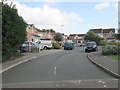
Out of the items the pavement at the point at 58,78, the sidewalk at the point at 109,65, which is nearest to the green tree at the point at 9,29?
the pavement at the point at 58,78

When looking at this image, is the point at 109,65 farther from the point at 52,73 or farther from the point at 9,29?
the point at 9,29

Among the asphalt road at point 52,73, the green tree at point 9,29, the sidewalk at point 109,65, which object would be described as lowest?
the asphalt road at point 52,73

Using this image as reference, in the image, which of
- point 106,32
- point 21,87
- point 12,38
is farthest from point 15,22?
point 106,32

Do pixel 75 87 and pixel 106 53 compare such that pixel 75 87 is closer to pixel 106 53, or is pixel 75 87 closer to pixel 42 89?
pixel 42 89

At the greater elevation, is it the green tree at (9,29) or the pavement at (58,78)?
the green tree at (9,29)

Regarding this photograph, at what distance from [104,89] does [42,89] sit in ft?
8.03

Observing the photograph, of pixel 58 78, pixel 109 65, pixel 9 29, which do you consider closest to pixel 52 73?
pixel 58 78

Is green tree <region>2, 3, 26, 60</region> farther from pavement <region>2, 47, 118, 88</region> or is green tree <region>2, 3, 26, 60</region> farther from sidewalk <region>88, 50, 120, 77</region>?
sidewalk <region>88, 50, 120, 77</region>

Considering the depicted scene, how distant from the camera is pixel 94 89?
1323cm

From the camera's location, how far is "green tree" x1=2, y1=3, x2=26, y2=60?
3016cm

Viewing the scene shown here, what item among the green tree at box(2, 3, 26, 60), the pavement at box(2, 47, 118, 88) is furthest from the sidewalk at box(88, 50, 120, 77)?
the green tree at box(2, 3, 26, 60)

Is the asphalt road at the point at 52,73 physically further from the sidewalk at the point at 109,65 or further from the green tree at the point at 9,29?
the green tree at the point at 9,29

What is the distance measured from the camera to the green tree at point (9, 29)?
30.2m

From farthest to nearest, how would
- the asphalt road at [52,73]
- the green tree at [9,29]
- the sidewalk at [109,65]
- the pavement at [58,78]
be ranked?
the green tree at [9,29] < the sidewalk at [109,65] < the asphalt road at [52,73] < the pavement at [58,78]
